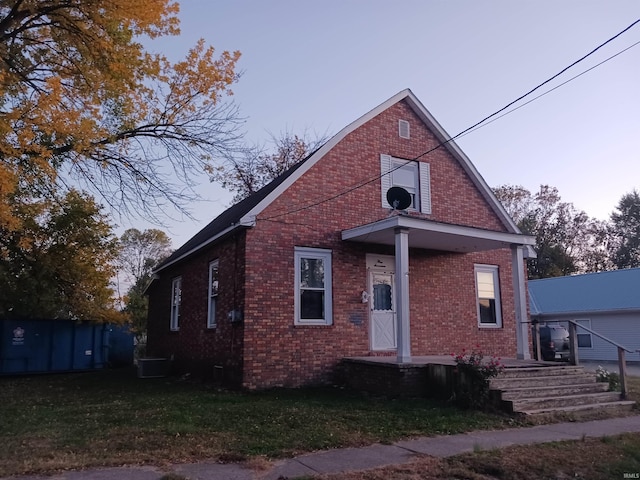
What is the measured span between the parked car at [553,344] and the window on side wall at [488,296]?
7137 mm

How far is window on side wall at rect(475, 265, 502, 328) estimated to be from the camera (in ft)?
50.0

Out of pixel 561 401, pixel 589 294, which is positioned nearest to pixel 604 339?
pixel 561 401

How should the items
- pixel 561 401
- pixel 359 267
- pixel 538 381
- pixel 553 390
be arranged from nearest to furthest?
1. pixel 561 401
2. pixel 553 390
3. pixel 538 381
4. pixel 359 267

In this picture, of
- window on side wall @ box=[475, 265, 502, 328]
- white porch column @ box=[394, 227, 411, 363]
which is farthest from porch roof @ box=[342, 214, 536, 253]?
window on side wall @ box=[475, 265, 502, 328]

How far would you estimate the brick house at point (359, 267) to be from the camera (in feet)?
38.7

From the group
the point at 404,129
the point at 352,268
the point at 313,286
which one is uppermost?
the point at 404,129

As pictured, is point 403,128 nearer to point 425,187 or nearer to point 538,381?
point 425,187

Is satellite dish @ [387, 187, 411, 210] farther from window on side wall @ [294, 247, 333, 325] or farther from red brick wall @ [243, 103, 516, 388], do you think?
window on side wall @ [294, 247, 333, 325]

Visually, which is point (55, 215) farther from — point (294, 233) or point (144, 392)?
point (294, 233)

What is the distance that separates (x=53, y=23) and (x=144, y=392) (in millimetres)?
7752

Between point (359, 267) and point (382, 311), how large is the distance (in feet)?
4.19

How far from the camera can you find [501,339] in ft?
50.1

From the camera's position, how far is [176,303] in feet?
57.9

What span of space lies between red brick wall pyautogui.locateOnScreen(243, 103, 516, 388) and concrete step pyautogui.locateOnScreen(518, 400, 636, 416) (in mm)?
4455
